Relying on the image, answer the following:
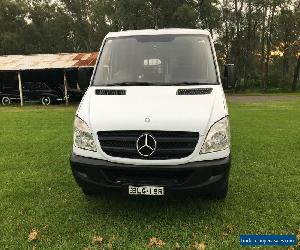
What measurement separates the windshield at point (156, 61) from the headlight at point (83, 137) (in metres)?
1.14

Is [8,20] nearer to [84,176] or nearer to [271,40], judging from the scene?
[271,40]

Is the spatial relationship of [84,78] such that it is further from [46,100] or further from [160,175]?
[46,100]

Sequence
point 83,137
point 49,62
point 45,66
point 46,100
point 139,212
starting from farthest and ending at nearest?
point 46,100 → point 49,62 → point 45,66 → point 139,212 → point 83,137

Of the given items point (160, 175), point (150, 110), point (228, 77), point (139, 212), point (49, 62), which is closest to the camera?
point (160, 175)

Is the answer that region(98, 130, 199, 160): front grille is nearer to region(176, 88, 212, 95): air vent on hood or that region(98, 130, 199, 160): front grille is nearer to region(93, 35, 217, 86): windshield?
region(176, 88, 212, 95): air vent on hood

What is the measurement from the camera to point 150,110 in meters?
5.24

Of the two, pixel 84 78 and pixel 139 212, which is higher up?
pixel 84 78

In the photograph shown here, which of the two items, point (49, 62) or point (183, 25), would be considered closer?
point (49, 62)

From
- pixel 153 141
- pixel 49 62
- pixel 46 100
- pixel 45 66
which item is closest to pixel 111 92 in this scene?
pixel 153 141

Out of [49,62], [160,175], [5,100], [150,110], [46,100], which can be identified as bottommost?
[5,100]

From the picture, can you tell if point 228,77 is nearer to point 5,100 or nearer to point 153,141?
point 153,141

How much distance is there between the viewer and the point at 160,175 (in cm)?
512

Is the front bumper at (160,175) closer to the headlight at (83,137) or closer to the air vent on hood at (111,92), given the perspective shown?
the headlight at (83,137)

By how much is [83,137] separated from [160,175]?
3.61 ft
